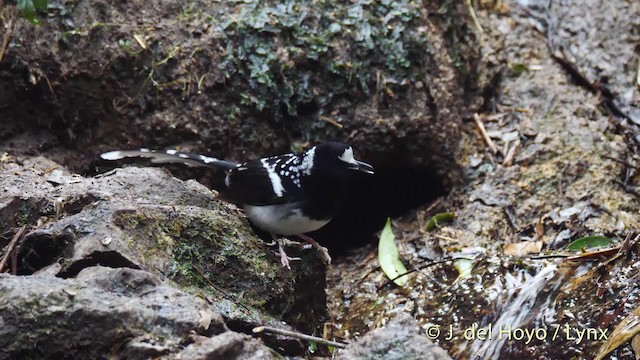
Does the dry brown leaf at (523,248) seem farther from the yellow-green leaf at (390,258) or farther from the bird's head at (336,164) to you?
the bird's head at (336,164)

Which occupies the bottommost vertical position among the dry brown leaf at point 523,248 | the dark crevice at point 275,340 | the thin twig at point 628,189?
the dry brown leaf at point 523,248

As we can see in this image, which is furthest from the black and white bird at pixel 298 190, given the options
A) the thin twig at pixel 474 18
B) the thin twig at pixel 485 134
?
the thin twig at pixel 474 18

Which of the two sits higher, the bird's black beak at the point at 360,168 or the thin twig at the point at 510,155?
the bird's black beak at the point at 360,168

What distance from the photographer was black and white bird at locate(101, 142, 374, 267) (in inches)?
183

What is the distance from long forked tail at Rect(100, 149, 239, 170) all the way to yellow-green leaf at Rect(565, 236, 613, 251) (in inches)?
82.2

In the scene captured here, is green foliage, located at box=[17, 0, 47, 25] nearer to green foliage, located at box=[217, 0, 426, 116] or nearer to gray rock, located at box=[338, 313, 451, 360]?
green foliage, located at box=[217, 0, 426, 116]

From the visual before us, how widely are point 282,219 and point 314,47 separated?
167cm

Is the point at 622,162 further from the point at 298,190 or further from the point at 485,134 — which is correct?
the point at 298,190

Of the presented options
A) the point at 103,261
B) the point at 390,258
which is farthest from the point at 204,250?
the point at 390,258

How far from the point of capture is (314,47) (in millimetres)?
5832

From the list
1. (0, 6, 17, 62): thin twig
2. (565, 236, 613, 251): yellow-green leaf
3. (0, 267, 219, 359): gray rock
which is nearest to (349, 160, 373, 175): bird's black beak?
(565, 236, 613, 251): yellow-green leaf

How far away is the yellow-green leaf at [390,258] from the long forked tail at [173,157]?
1.18 metres

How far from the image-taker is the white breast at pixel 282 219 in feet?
15.2

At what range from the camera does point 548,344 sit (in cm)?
392
